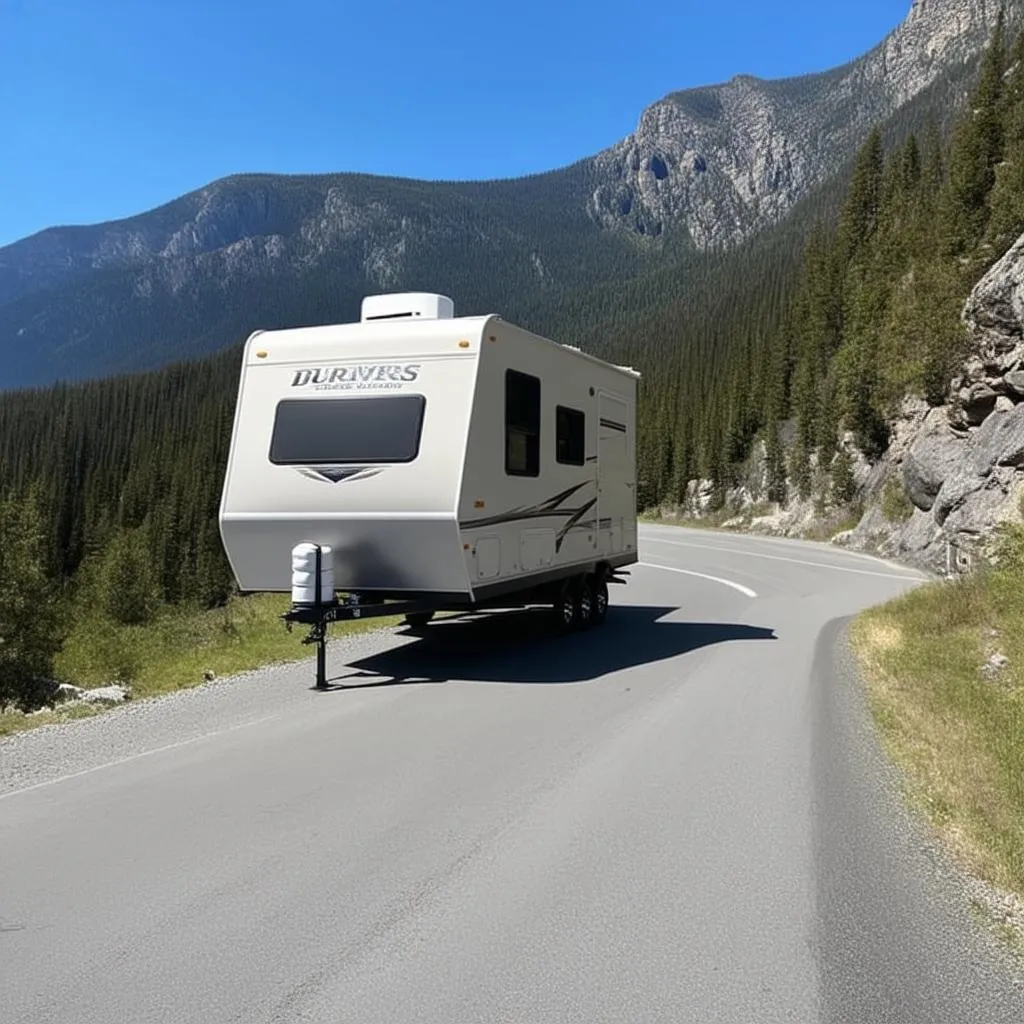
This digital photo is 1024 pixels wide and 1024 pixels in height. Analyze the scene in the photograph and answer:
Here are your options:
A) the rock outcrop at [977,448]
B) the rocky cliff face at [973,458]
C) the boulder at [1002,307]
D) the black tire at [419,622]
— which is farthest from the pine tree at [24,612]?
the boulder at [1002,307]

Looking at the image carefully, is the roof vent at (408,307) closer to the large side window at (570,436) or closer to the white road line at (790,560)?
the large side window at (570,436)

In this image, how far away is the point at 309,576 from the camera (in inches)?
374

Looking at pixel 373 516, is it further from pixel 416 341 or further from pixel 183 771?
→ pixel 183 771

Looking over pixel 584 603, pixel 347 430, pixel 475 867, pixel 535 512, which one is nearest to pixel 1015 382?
pixel 584 603

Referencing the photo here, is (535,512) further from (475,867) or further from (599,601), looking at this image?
(475,867)

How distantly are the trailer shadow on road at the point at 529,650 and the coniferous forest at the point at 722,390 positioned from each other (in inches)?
224

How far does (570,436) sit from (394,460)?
3255mm

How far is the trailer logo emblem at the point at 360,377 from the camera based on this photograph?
996 cm

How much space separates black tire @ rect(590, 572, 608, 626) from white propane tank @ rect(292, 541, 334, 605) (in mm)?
5229

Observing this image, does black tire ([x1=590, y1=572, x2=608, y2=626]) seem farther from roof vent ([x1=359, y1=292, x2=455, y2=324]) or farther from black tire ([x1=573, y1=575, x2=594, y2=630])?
roof vent ([x1=359, y1=292, x2=455, y2=324])

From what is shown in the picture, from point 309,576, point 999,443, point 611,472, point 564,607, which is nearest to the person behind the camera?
point 309,576

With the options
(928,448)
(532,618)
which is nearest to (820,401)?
(928,448)

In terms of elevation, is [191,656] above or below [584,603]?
below

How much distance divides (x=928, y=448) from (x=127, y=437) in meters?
120
